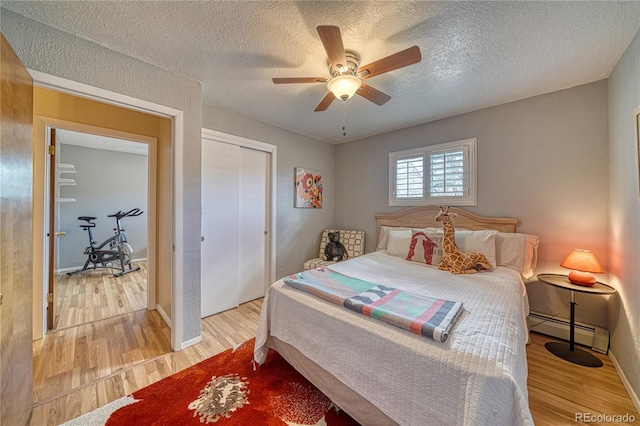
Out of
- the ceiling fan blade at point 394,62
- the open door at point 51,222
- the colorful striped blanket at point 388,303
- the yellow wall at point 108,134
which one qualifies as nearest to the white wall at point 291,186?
the yellow wall at point 108,134

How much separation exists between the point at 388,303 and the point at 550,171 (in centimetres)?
237

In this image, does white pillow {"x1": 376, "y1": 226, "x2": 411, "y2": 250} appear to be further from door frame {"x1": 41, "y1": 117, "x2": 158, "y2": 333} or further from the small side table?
door frame {"x1": 41, "y1": 117, "x2": 158, "y2": 333}

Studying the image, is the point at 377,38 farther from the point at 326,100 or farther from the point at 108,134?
the point at 108,134

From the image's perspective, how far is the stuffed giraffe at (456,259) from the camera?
2162mm

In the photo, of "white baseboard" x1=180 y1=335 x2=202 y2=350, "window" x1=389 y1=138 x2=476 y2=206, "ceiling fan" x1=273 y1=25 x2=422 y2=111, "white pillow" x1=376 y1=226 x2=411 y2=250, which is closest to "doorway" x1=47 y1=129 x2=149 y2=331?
"white baseboard" x1=180 y1=335 x2=202 y2=350

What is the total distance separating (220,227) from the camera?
9.39 ft

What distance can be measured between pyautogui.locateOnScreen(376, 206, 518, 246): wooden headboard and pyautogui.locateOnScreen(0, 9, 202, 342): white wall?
8.26ft

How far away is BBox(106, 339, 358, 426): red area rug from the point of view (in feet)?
4.52

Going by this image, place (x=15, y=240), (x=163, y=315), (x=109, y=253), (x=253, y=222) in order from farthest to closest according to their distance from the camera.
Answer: (x=109, y=253), (x=253, y=222), (x=163, y=315), (x=15, y=240)

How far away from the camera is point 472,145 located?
9.13 feet

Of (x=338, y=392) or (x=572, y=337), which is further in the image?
(x=572, y=337)

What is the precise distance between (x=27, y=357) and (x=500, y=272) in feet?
11.3

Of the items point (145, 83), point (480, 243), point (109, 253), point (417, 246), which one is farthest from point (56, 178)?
point (480, 243)

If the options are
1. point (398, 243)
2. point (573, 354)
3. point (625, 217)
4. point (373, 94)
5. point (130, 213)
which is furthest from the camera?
point (130, 213)
